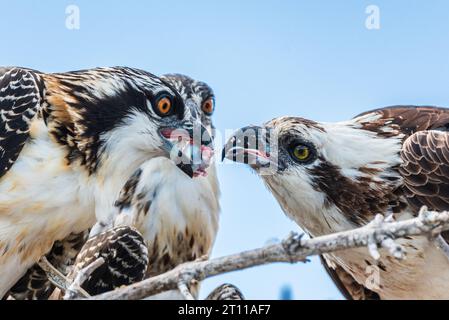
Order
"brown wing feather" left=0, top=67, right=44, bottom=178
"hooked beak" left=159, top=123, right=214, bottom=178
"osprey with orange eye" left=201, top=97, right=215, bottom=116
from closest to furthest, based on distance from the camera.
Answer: "hooked beak" left=159, top=123, right=214, bottom=178
"brown wing feather" left=0, top=67, right=44, bottom=178
"osprey with orange eye" left=201, top=97, right=215, bottom=116

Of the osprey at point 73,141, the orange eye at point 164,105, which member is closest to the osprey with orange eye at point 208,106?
the osprey at point 73,141

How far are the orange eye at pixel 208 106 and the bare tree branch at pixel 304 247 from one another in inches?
109

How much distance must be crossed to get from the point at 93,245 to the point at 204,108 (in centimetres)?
140

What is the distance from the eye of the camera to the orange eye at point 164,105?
6.17 metres

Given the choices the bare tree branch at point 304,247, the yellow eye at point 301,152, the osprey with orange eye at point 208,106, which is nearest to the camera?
the bare tree branch at point 304,247

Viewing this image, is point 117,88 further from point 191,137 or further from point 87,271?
point 87,271

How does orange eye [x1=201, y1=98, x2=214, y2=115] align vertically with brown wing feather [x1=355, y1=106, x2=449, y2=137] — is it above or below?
above

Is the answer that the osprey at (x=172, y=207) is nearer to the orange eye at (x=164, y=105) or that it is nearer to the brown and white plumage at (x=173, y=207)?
the brown and white plumage at (x=173, y=207)

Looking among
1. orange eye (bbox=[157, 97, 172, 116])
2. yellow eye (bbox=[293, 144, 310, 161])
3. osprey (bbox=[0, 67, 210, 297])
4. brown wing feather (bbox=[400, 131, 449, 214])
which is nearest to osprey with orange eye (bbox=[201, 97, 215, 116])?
osprey (bbox=[0, 67, 210, 297])

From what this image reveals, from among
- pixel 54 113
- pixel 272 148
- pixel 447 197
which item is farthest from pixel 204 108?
pixel 447 197

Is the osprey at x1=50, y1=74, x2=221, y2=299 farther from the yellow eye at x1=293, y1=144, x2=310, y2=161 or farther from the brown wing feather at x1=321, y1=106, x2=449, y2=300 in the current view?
the brown wing feather at x1=321, y1=106, x2=449, y2=300

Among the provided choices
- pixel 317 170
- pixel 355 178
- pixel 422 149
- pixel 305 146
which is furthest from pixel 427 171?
pixel 305 146

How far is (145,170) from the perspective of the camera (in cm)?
652

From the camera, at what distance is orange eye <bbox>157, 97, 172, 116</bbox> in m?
6.17
